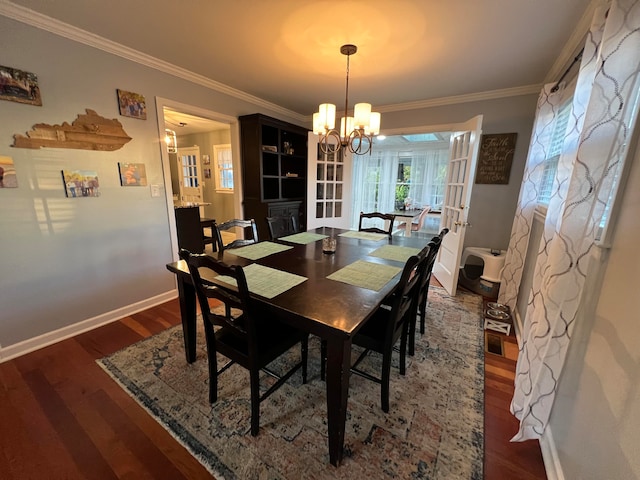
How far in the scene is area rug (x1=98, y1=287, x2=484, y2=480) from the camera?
1188 mm

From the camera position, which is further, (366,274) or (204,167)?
(204,167)

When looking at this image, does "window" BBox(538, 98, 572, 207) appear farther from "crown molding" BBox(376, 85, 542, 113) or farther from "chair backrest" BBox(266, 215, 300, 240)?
"chair backrest" BBox(266, 215, 300, 240)

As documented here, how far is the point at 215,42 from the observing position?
1995 mm

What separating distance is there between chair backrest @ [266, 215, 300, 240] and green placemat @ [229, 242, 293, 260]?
0.32 meters

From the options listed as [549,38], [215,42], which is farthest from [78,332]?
[549,38]

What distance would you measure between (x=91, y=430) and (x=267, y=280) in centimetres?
122

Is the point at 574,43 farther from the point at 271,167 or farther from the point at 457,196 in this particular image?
the point at 271,167

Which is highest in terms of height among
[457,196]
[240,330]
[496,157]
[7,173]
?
[496,157]

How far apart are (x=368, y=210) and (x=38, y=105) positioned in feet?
20.1

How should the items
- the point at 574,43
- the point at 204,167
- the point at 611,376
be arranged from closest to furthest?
1. the point at 611,376
2. the point at 574,43
3. the point at 204,167

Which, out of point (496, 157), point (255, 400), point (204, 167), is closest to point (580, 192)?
point (255, 400)

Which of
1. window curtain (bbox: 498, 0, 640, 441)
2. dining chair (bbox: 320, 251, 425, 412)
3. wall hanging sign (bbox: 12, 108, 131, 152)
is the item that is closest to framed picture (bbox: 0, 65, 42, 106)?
wall hanging sign (bbox: 12, 108, 131, 152)

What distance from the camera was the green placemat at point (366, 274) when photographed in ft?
4.53

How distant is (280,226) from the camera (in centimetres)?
264
